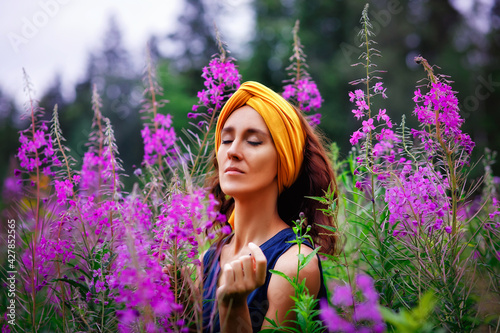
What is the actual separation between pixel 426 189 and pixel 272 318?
89 cm

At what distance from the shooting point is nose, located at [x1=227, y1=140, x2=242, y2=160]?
199 centimetres

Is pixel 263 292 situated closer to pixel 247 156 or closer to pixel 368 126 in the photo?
pixel 247 156

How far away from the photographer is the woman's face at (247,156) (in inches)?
78.4

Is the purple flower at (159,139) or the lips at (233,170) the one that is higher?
the purple flower at (159,139)

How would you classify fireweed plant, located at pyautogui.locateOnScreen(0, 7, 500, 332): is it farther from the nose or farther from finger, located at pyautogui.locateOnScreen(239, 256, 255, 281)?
the nose

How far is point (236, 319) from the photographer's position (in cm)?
157

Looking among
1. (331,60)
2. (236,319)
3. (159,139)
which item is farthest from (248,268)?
(331,60)

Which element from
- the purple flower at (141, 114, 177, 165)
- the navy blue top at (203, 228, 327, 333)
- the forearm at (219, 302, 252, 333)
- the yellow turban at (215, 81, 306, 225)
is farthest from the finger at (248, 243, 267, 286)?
the purple flower at (141, 114, 177, 165)

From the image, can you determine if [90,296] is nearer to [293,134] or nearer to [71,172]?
[71,172]

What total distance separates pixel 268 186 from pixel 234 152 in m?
0.27

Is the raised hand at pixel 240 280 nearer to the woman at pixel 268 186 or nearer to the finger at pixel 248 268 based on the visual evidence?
the finger at pixel 248 268

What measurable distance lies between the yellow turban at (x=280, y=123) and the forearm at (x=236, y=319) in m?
0.75

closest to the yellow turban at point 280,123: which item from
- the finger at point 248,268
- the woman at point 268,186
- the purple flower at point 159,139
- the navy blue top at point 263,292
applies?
the woman at point 268,186

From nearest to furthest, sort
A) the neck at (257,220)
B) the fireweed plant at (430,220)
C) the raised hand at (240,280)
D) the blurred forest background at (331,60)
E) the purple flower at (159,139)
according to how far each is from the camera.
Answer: the raised hand at (240,280), the fireweed plant at (430,220), the neck at (257,220), the purple flower at (159,139), the blurred forest background at (331,60)
